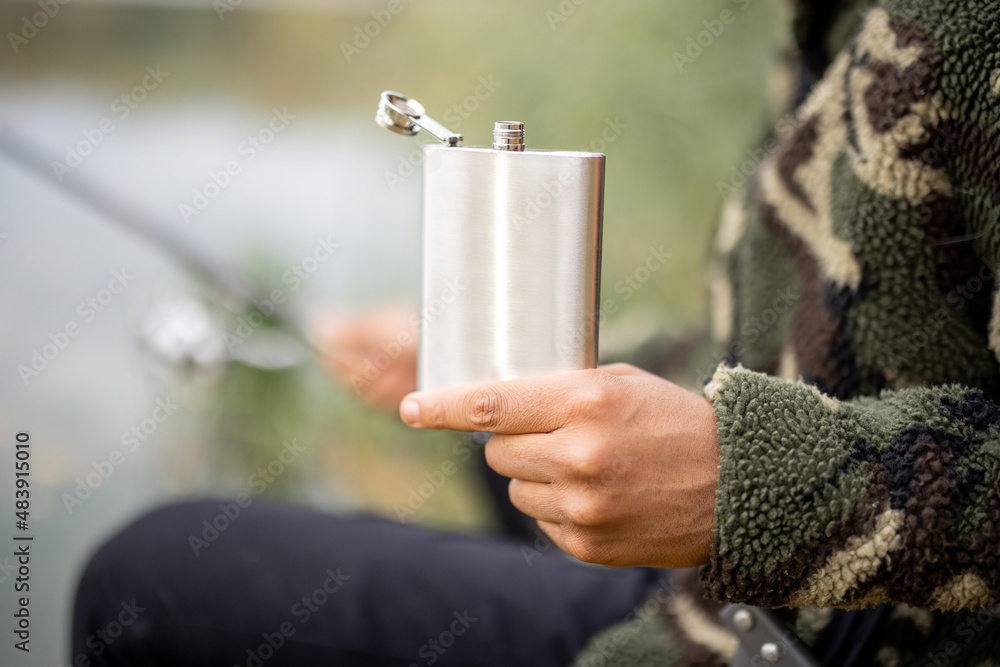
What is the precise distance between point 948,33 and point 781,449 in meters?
0.30

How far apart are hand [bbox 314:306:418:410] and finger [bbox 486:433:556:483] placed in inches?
19.4

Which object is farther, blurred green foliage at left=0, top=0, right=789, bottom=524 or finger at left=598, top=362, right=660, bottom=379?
blurred green foliage at left=0, top=0, right=789, bottom=524

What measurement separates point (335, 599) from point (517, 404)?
0.41 meters

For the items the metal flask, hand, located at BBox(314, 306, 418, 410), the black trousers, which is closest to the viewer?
the metal flask

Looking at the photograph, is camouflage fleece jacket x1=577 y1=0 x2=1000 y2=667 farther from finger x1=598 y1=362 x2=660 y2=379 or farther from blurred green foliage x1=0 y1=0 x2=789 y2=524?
blurred green foliage x1=0 y1=0 x2=789 y2=524

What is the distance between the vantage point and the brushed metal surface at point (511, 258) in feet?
1.67

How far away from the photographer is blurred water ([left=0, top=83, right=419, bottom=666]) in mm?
1750

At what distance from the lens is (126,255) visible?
84.7 inches

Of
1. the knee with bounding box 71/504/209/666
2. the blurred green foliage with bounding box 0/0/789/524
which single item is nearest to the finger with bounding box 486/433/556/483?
the knee with bounding box 71/504/209/666

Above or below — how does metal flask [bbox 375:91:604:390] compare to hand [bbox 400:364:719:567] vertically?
above

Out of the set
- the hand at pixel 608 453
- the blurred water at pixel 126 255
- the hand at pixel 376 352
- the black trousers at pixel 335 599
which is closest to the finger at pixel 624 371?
the hand at pixel 608 453

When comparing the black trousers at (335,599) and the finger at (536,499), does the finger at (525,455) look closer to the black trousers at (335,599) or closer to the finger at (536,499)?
the finger at (536,499)

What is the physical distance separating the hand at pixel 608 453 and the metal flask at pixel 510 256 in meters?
0.02

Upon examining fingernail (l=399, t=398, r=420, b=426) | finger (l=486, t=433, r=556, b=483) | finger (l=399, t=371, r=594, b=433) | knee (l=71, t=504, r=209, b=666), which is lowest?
knee (l=71, t=504, r=209, b=666)
